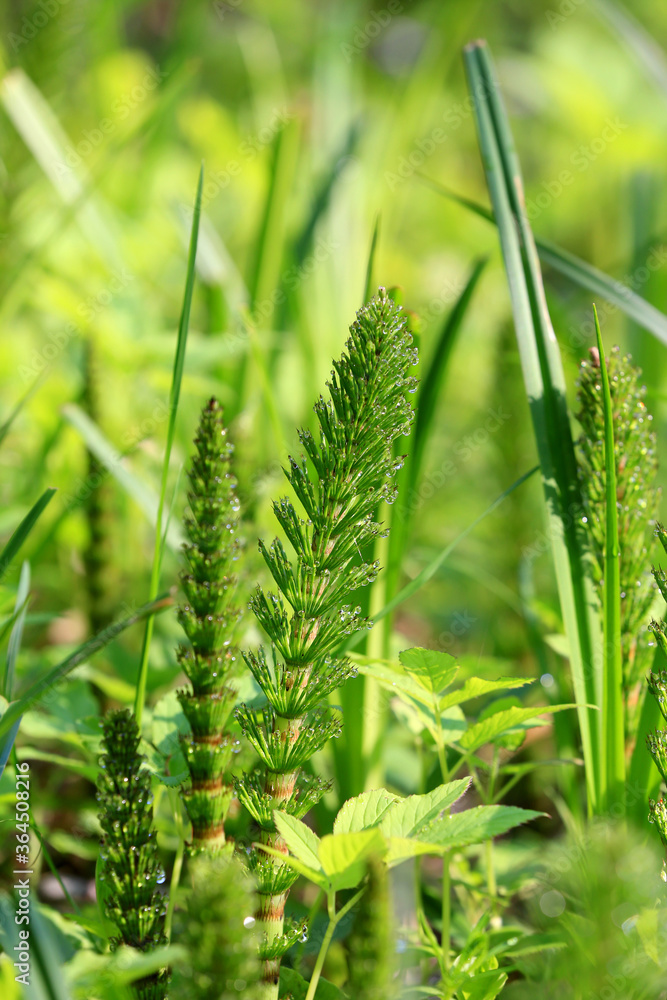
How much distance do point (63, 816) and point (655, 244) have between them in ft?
5.40

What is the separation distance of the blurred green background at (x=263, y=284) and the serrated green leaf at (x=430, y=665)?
0.36 metres

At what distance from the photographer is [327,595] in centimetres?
68

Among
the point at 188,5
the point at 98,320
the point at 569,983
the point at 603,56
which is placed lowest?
the point at 569,983

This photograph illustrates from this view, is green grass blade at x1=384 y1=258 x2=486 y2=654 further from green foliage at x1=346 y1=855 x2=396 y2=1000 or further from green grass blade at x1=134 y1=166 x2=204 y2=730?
green foliage at x1=346 y1=855 x2=396 y2=1000

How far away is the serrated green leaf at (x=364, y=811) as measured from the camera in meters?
0.68

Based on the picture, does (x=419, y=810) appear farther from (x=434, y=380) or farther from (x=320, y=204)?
(x=320, y=204)

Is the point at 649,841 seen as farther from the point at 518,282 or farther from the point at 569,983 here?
the point at 518,282

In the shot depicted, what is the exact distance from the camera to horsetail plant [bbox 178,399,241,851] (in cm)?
70

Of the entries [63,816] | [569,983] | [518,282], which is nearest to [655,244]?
[518,282]

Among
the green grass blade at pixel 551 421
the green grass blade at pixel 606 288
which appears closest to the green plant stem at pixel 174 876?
the green grass blade at pixel 551 421

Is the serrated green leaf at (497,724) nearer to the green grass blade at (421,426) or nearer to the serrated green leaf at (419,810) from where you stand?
the serrated green leaf at (419,810)

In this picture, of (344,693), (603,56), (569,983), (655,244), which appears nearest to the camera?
(569,983)

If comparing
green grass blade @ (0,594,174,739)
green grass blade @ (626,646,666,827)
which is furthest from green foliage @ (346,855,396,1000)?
green grass blade @ (626,646,666,827)

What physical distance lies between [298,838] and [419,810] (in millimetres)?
120
